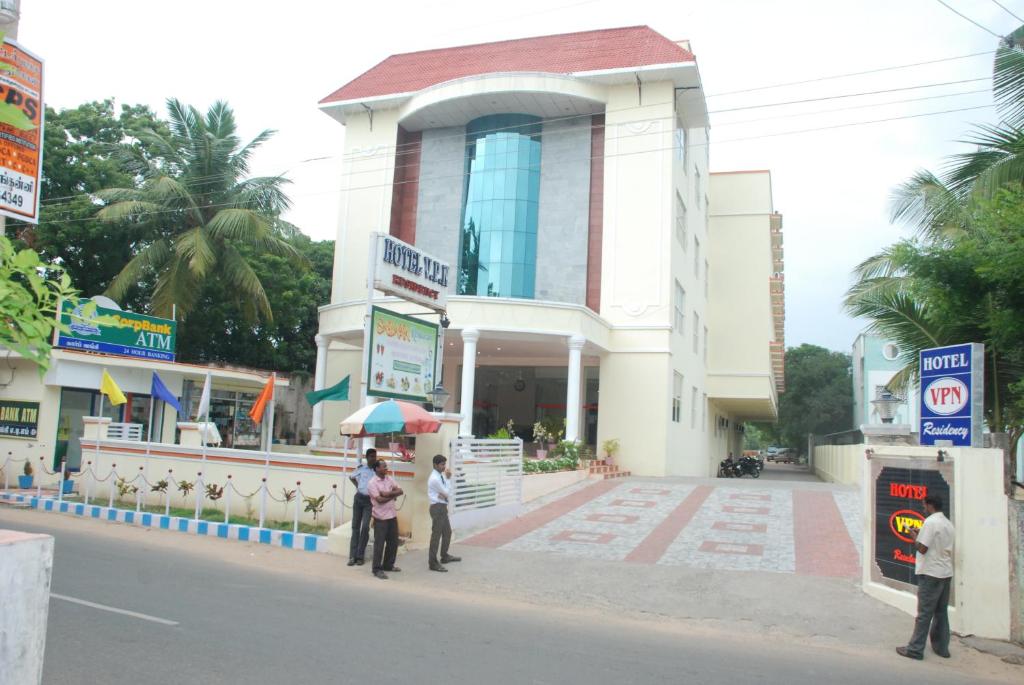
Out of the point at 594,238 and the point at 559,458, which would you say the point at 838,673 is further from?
the point at 594,238

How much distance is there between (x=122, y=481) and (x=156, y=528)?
3236 mm

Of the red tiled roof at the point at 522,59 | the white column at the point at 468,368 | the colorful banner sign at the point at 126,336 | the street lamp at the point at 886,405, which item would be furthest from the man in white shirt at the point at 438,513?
the red tiled roof at the point at 522,59

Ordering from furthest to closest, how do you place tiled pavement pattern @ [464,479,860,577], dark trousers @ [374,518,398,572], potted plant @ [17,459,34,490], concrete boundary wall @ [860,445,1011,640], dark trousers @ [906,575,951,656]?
potted plant @ [17,459,34,490], tiled pavement pattern @ [464,479,860,577], dark trousers @ [374,518,398,572], concrete boundary wall @ [860,445,1011,640], dark trousers @ [906,575,951,656]

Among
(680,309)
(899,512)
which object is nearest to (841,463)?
(680,309)

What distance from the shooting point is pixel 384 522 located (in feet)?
37.6

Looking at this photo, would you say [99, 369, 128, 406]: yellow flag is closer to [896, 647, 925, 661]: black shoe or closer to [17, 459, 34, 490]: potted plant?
[17, 459, 34, 490]: potted plant

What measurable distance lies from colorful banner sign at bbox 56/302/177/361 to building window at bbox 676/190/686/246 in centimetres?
1839

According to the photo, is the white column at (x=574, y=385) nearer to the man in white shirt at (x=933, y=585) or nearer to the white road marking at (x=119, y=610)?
the man in white shirt at (x=933, y=585)

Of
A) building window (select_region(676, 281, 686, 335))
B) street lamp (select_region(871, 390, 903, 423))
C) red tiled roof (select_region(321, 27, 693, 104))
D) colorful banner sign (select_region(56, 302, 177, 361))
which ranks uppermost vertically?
red tiled roof (select_region(321, 27, 693, 104))

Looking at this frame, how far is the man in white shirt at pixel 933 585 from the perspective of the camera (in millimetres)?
7871

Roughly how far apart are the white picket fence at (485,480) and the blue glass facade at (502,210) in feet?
44.8

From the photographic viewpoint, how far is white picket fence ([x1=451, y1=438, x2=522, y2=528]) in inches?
571

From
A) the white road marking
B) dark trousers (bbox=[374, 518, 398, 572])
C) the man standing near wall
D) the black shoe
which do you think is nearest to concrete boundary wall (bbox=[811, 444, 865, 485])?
the black shoe

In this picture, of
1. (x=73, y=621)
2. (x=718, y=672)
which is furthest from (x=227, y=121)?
(x=718, y=672)
